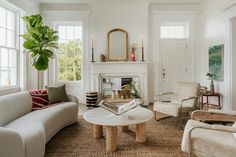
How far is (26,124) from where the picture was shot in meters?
2.76

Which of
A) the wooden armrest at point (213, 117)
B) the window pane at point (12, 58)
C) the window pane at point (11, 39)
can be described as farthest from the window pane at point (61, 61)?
the wooden armrest at point (213, 117)

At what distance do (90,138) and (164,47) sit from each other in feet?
13.7

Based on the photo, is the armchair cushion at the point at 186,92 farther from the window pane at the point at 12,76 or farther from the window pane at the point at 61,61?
the window pane at the point at 12,76

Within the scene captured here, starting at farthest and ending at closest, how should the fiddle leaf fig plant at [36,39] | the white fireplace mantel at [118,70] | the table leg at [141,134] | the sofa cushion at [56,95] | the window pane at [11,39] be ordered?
the white fireplace mantel at [118,70], the window pane at [11,39], the fiddle leaf fig plant at [36,39], the sofa cushion at [56,95], the table leg at [141,134]

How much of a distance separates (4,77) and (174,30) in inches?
200

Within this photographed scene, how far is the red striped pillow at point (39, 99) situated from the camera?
13.0 ft

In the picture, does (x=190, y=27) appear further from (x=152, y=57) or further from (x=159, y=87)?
(x=159, y=87)

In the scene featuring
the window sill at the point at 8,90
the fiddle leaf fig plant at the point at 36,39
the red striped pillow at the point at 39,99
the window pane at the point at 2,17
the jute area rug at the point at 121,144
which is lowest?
the jute area rug at the point at 121,144

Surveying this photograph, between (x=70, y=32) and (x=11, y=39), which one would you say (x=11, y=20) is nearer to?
(x=11, y=39)

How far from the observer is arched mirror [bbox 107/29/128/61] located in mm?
6379

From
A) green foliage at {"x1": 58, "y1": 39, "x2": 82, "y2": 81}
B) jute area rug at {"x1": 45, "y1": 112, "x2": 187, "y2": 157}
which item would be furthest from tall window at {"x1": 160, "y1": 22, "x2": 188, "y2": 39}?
jute area rug at {"x1": 45, "y1": 112, "x2": 187, "y2": 157}

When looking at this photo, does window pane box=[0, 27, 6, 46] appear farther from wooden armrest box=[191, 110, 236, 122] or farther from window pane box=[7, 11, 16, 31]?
wooden armrest box=[191, 110, 236, 122]

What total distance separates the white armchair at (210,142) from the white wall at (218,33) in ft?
8.81

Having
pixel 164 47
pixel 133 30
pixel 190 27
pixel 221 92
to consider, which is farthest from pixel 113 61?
pixel 221 92
